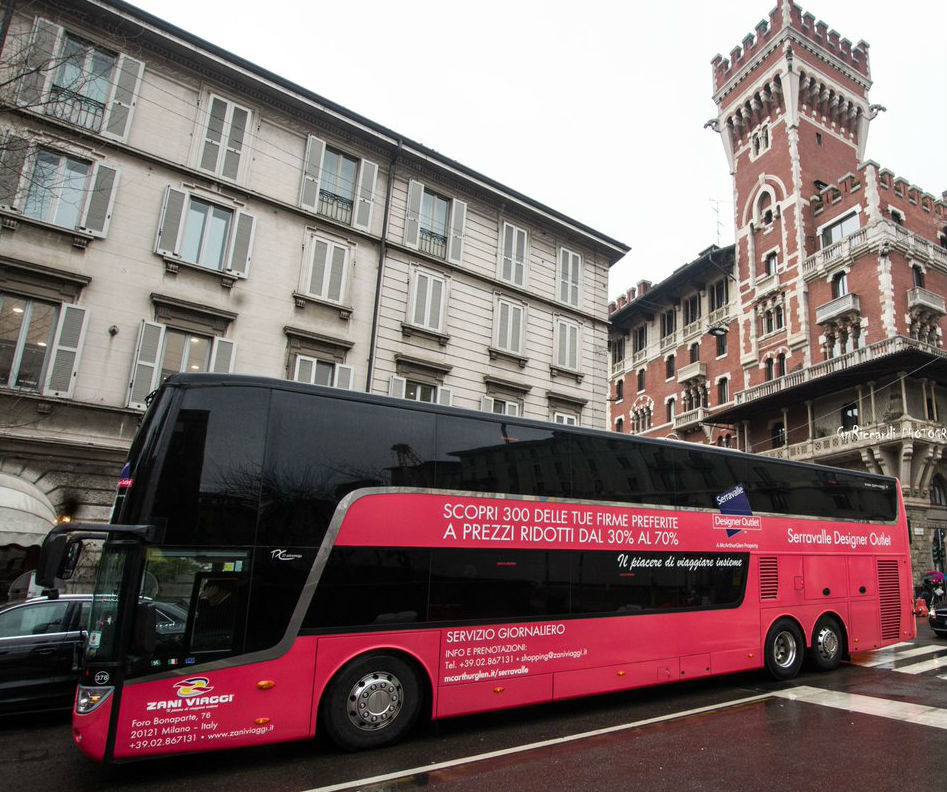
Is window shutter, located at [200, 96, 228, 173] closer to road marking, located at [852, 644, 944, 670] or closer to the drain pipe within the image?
the drain pipe

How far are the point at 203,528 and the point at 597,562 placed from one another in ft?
16.3

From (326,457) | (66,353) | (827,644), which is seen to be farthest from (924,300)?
(66,353)

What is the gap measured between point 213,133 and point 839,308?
96.9 feet

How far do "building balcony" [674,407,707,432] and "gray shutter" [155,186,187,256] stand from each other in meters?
32.1

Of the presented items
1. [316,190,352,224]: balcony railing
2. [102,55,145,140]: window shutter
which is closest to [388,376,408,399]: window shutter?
[316,190,352,224]: balcony railing

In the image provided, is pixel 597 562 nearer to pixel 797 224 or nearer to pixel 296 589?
pixel 296 589

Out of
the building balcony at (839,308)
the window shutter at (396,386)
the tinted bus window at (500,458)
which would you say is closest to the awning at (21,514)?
the window shutter at (396,386)

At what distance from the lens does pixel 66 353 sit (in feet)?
41.8

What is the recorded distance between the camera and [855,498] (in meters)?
11.5

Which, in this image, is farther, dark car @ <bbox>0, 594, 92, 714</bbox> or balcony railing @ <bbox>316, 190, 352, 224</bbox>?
balcony railing @ <bbox>316, 190, 352, 224</bbox>

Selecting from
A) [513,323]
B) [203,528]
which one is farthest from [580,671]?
[513,323]

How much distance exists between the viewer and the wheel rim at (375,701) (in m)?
6.29

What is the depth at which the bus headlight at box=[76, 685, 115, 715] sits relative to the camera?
524 centimetres

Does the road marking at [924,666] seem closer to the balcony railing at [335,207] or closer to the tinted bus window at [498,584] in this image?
the tinted bus window at [498,584]
